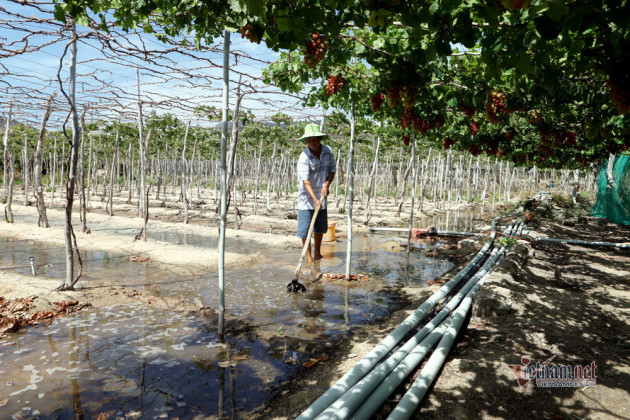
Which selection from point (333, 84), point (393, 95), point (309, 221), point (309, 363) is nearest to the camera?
point (309, 363)

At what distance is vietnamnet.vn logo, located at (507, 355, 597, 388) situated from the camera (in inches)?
112

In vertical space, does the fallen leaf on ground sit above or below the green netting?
below

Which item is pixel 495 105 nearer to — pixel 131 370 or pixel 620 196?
pixel 131 370

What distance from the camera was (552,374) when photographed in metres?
2.95

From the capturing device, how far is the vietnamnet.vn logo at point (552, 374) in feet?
9.30

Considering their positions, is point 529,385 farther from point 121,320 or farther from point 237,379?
point 121,320

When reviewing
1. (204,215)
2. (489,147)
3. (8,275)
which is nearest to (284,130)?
(204,215)

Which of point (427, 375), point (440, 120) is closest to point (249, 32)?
point (427, 375)

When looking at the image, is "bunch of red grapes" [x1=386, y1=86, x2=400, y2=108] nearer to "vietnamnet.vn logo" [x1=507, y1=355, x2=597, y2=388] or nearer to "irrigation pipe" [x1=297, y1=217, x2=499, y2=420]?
"irrigation pipe" [x1=297, y1=217, x2=499, y2=420]

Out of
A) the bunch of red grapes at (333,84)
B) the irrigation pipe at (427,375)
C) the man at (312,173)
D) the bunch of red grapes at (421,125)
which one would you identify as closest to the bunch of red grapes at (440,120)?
the bunch of red grapes at (421,125)

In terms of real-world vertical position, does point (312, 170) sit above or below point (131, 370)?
above

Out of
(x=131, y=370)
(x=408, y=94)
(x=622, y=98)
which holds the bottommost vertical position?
(x=131, y=370)

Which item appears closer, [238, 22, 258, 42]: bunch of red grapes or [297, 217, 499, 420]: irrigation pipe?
[297, 217, 499, 420]: irrigation pipe

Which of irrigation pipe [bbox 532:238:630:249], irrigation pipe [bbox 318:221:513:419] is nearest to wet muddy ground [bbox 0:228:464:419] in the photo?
irrigation pipe [bbox 318:221:513:419]
